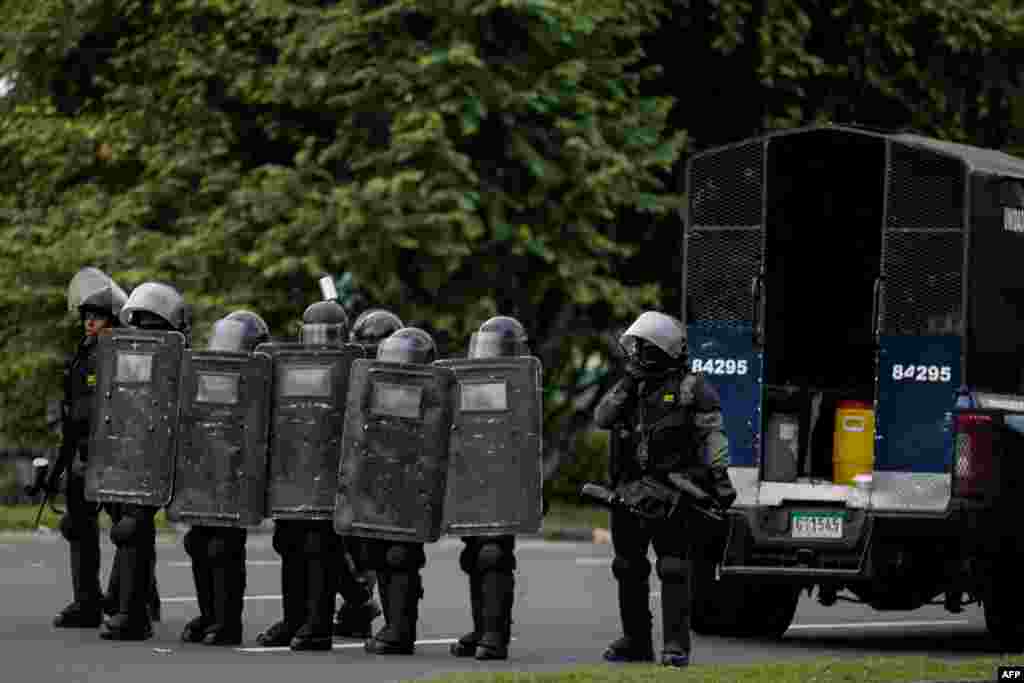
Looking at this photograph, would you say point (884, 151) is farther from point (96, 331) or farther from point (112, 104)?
point (112, 104)

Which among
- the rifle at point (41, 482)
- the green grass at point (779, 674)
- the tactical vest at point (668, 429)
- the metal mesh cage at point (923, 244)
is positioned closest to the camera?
the green grass at point (779, 674)

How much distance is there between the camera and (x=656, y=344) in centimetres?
1386

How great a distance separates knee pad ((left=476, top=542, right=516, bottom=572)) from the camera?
13.9m

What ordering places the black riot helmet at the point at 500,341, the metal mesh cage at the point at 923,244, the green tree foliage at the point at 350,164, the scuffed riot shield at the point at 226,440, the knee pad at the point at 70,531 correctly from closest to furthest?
the black riot helmet at the point at 500,341 < the scuffed riot shield at the point at 226,440 < the knee pad at the point at 70,531 < the metal mesh cage at the point at 923,244 < the green tree foliage at the point at 350,164

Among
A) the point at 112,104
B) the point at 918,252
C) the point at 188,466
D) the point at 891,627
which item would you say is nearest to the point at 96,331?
the point at 188,466

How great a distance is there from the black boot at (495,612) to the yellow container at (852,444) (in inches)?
119

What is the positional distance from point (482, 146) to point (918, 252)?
43.9ft

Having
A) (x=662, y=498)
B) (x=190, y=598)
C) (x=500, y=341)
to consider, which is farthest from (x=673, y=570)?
(x=190, y=598)

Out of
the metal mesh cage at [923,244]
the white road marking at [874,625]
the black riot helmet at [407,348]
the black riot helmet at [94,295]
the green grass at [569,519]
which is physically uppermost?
the metal mesh cage at [923,244]

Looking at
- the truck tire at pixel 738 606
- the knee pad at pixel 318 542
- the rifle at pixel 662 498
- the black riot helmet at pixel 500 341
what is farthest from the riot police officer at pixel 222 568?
the truck tire at pixel 738 606

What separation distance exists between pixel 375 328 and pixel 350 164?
1273cm

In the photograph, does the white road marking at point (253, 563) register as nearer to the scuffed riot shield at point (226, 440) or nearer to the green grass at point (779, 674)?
the scuffed riot shield at point (226, 440)

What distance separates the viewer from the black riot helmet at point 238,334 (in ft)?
47.7

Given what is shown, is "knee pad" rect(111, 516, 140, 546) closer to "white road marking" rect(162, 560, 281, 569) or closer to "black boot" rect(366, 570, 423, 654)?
"black boot" rect(366, 570, 423, 654)
